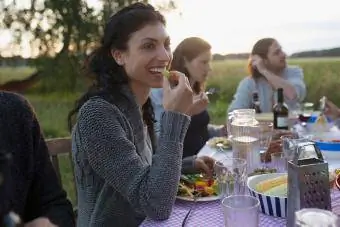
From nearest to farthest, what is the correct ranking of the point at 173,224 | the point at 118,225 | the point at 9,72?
the point at 173,224 < the point at 118,225 < the point at 9,72

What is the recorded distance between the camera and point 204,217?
1229 millimetres

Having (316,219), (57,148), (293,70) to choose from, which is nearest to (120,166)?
(316,219)

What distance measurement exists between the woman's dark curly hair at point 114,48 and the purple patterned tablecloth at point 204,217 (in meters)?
0.46

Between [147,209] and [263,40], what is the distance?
285 cm

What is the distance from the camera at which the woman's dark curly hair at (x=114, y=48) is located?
1.48 m

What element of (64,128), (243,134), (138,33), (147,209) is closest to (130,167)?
(147,209)

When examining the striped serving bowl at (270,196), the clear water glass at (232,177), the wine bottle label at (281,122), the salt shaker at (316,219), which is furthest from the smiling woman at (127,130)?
the wine bottle label at (281,122)

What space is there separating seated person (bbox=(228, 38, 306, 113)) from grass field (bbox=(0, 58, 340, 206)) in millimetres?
344

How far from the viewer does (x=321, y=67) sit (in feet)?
14.0

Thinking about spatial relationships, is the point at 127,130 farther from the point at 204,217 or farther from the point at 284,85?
the point at 284,85

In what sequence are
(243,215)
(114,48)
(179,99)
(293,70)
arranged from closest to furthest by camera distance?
(243,215), (179,99), (114,48), (293,70)

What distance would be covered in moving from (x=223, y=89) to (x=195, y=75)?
6.83 feet

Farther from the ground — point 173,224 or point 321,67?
point 321,67

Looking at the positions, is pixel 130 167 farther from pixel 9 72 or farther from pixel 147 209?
pixel 9 72
